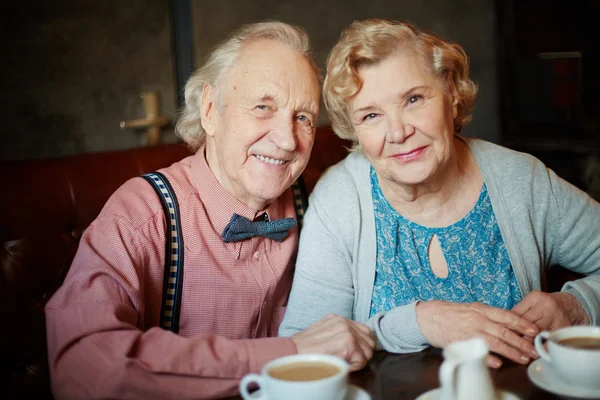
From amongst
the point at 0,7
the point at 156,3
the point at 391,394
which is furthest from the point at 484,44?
the point at 391,394

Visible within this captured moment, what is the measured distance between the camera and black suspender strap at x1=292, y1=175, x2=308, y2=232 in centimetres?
194

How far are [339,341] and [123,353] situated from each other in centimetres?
42

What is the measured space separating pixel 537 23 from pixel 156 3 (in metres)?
2.56

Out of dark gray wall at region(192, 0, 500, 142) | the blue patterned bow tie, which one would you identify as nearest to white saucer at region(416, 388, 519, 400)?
the blue patterned bow tie

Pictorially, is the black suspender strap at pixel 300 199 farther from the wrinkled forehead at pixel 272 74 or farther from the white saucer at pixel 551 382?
the white saucer at pixel 551 382

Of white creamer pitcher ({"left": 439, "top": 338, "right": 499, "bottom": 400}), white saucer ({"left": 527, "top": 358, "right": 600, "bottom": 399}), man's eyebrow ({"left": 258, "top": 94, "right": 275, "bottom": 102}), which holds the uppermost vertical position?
man's eyebrow ({"left": 258, "top": 94, "right": 275, "bottom": 102})

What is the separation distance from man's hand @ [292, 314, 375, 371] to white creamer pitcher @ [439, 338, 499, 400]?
337 millimetres

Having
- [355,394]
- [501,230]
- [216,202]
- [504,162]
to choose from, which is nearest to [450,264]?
[501,230]

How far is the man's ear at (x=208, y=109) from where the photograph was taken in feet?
5.93

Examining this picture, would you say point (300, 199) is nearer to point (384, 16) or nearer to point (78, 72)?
point (78, 72)

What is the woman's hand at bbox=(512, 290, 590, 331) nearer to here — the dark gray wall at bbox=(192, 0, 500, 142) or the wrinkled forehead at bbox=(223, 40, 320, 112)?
the wrinkled forehead at bbox=(223, 40, 320, 112)

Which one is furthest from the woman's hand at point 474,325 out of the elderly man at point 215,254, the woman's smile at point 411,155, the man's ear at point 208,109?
the man's ear at point 208,109

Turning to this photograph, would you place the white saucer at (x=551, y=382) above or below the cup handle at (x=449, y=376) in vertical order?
below

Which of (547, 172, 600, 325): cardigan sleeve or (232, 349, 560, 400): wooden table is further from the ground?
(547, 172, 600, 325): cardigan sleeve
